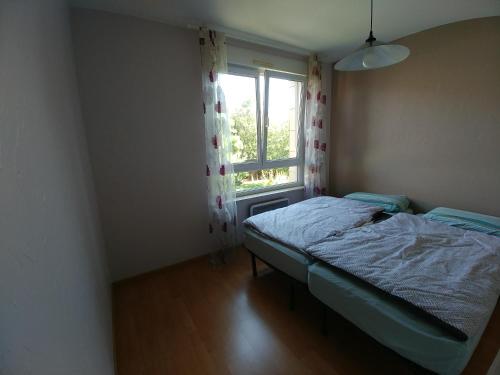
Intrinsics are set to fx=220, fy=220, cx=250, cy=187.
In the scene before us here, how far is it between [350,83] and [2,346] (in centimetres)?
379

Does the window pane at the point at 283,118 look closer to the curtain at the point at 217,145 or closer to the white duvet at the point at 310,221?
the curtain at the point at 217,145

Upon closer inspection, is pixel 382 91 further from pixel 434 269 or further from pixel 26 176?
pixel 26 176

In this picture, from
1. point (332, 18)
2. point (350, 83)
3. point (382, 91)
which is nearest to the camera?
point (332, 18)

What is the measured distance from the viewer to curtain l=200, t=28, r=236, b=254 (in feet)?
7.18

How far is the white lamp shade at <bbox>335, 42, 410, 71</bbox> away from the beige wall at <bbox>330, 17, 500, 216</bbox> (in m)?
1.49

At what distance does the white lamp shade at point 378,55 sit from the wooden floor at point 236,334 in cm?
171

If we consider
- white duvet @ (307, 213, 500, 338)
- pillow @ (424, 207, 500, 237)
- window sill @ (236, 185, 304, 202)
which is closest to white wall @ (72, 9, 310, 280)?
window sill @ (236, 185, 304, 202)

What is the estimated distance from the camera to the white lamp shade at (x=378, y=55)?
1353 millimetres

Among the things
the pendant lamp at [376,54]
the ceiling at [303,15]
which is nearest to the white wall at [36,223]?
the ceiling at [303,15]

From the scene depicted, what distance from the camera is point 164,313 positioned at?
5.98ft

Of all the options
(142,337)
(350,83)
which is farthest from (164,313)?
(350,83)

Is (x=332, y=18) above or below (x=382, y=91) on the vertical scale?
above

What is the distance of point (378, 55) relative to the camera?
142 centimetres

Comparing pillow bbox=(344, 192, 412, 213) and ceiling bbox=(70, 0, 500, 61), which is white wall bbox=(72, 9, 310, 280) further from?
pillow bbox=(344, 192, 412, 213)
